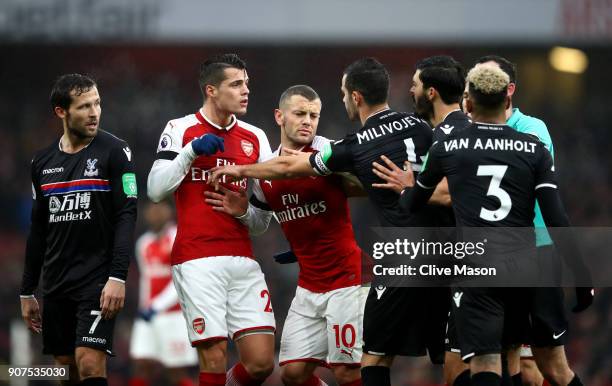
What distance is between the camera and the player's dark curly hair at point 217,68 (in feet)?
26.2

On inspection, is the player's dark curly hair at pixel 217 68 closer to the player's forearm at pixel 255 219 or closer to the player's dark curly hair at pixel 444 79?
the player's forearm at pixel 255 219

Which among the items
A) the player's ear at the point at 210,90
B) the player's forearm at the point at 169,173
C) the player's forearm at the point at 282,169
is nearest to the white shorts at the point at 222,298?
the player's forearm at the point at 169,173

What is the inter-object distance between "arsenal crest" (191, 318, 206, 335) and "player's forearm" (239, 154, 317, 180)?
1.03 m

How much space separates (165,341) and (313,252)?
174 inches

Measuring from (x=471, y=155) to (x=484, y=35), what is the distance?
13.3 metres

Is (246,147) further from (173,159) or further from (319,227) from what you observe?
(319,227)

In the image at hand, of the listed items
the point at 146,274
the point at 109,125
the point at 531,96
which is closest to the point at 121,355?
the point at 146,274

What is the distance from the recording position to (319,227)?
803 cm

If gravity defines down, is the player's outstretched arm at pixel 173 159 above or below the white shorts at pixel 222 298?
above

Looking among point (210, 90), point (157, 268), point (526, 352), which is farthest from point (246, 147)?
point (157, 268)

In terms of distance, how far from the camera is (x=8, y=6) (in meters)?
19.0

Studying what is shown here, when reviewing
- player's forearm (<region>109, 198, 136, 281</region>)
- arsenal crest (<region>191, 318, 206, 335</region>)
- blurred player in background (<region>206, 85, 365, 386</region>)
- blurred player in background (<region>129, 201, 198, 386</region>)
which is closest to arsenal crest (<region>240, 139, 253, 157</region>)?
blurred player in background (<region>206, 85, 365, 386</region>)

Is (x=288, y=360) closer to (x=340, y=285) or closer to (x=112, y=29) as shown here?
(x=340, y=285)

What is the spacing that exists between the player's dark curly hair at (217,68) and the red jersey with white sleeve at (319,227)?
0.80m
